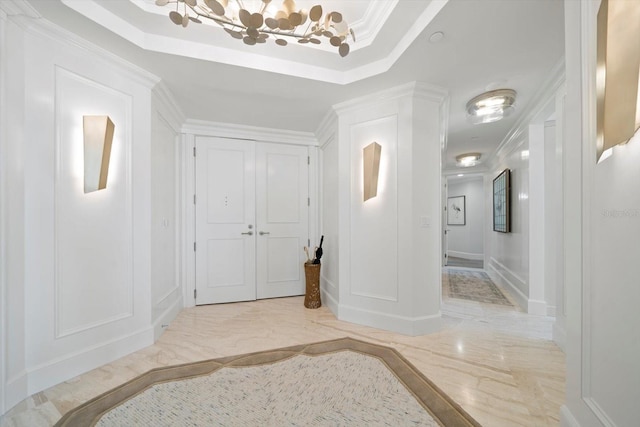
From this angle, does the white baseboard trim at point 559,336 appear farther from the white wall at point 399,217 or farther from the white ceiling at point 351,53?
the white ceiling at point 351,53

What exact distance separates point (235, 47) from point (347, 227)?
2.03 m

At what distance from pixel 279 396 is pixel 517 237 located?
3.75m

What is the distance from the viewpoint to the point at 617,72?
96cm

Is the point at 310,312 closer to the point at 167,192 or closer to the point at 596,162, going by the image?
the point at 167,192

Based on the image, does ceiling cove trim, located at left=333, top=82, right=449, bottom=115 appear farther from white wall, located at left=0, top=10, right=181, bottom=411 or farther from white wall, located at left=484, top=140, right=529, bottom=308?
white wall, located at left=0, top=10, right=181, bottom=411

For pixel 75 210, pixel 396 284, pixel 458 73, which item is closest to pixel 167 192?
pixel 75 210

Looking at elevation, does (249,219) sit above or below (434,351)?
above

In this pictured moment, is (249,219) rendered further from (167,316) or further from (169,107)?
(169,107)

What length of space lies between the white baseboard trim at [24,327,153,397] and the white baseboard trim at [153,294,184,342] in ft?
0.34

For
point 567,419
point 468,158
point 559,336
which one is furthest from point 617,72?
point 468,158

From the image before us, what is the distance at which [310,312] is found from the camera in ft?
10.8

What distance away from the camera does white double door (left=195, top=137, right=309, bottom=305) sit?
3.64 m

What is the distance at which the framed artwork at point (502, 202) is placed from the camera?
13.4 ft

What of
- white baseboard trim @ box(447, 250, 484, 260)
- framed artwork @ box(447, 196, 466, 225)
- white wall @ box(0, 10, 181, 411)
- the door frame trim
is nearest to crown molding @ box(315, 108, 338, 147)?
the door frame trim
